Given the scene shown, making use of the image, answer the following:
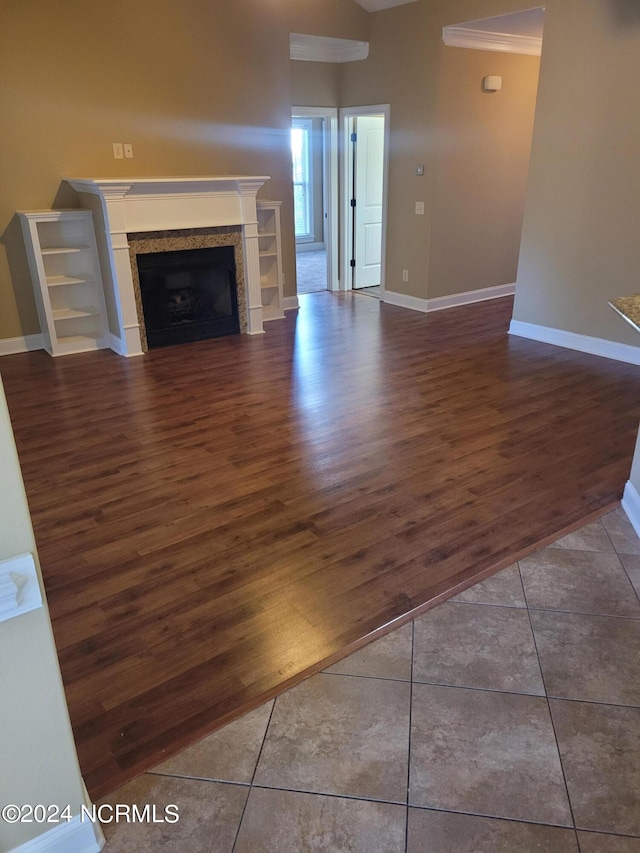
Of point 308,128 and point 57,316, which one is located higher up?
point 308,128

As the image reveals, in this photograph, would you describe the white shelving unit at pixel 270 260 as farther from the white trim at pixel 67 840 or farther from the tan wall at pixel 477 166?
the white trim at pixel 67 840

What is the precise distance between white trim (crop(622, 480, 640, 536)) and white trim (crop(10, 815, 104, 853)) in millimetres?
2358

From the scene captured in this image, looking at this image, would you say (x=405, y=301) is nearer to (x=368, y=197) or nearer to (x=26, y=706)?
(x=368, y=197)

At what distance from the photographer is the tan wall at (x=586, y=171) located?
14.9ft

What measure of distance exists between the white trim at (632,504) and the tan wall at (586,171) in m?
2.47

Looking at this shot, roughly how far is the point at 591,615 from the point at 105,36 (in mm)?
5349

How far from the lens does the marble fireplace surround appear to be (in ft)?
16.1

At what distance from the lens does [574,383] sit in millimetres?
4598

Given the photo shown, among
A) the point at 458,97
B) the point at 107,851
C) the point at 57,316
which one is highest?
the point at 458,97

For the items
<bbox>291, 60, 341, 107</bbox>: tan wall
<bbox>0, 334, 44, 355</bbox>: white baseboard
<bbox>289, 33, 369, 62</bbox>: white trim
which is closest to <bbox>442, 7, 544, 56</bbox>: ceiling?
<bbox>289, 33, 369, 62</bbox>: white trim

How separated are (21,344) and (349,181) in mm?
3950

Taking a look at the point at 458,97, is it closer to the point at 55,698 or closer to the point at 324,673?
the point at 324,673

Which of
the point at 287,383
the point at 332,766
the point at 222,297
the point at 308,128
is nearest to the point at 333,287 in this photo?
the point at 222,297

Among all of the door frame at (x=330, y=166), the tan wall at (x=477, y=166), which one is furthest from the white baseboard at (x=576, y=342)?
the door frame at (x=330, y=166)
